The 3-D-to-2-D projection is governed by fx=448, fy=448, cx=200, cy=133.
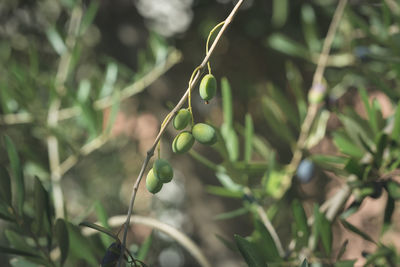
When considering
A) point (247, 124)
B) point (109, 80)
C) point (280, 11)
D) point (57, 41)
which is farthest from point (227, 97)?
point (280, 11)

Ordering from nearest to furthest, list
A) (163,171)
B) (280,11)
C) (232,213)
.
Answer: (163,171) < (232,213) < (280,11)

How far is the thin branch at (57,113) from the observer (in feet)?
1.77

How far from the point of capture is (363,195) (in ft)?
1.16

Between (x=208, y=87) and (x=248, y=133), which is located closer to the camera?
(x=208, y=87)

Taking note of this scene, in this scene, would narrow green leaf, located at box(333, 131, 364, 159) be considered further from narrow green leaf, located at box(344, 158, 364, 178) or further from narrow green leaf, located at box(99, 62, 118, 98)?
narrow green leaf, located at box(99, 62, 118, 98)

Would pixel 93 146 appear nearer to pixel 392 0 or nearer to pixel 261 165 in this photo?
pixel 261 165

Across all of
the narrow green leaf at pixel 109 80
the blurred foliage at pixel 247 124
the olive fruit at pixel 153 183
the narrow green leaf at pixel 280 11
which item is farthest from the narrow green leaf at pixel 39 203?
the narrow green leaf at pixel 280 11

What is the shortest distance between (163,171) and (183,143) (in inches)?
0.8

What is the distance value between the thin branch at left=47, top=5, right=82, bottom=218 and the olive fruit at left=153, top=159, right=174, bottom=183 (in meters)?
0.29

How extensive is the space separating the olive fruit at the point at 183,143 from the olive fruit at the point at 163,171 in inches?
0.4

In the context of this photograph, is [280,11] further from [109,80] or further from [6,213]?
[6,213]

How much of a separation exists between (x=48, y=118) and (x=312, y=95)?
1.20 feet

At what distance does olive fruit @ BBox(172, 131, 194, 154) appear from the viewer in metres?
0.24

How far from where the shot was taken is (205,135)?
241mm
